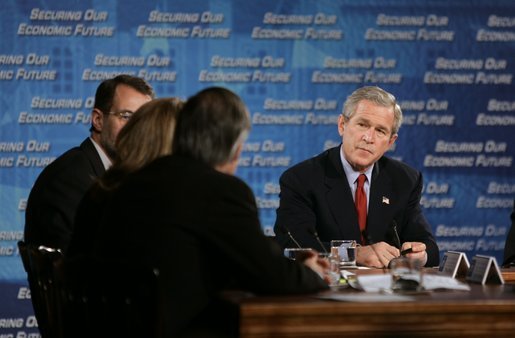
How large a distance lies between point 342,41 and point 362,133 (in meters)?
2.27

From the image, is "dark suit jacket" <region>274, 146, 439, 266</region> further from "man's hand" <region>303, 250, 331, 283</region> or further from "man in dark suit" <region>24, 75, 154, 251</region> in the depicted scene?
"man's hand" <region>303, 250, 331, 283</region>

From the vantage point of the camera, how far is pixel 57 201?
411 cm

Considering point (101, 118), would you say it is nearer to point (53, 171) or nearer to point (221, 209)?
point (53, 171)

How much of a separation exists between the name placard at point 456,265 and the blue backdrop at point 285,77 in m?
3.39

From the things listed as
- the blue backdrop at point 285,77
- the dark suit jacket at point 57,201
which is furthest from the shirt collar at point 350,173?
the blue backdrop at point 285,77

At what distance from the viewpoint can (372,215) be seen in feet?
15.9

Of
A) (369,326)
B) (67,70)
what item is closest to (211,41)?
(67,70)

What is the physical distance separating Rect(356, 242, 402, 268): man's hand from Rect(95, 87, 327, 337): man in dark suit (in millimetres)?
1328

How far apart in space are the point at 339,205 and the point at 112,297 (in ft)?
8.26

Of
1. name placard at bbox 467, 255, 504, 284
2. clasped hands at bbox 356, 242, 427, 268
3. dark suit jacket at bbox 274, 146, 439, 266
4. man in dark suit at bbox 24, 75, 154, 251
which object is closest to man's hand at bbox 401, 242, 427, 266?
clasped hands at bbox 356, 242, 427, 268

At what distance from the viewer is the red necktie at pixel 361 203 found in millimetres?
4855

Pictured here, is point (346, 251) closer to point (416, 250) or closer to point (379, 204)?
point (416, 250)

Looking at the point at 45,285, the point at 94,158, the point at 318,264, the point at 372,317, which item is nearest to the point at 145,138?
the point at 45,285

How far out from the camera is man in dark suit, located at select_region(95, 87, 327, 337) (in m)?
2.65
